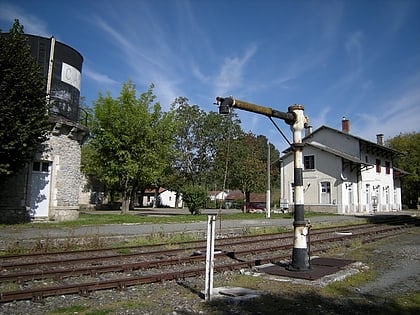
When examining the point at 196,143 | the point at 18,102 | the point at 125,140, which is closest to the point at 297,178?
the point at 18,102

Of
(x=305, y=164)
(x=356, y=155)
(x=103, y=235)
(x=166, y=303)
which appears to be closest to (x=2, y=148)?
(x=103, y=235)

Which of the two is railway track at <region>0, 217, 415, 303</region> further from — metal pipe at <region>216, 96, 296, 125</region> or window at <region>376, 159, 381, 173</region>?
window at <region>376, 159, 381, 173</region>

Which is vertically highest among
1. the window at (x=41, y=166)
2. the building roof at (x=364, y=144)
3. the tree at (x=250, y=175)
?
the building roof at (x=364, y=144)

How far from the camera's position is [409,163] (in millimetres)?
58562

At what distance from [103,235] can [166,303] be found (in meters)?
9.59

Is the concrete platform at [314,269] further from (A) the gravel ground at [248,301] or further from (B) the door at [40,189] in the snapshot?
(B) the door at [40,189]

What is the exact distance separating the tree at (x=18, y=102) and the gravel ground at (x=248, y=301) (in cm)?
1312

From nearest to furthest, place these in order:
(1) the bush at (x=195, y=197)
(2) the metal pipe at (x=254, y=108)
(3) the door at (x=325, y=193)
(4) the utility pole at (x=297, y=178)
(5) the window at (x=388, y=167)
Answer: (2) the metal pipe at (x=254, y=108)
(4) the utility pole at (x=297, y=178)
(1) the bush at (x=195, y=197)
(3) the door at (x=325, y=193)
(5) the window at (x=388, y=167)

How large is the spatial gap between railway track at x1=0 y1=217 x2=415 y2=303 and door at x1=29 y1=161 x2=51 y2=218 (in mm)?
10751

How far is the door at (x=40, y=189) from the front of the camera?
69.3 feet

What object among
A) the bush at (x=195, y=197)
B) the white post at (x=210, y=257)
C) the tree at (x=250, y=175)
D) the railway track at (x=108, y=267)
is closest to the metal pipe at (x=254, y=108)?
the white post at (x=210, y=257)

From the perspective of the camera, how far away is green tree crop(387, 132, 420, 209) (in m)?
56.9

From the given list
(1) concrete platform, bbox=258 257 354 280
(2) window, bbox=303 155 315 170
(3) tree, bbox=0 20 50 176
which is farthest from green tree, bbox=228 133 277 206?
(1) concrete platform, bbox=258 257 354 280

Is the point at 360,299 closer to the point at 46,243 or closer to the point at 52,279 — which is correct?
the point at 52,279
